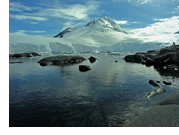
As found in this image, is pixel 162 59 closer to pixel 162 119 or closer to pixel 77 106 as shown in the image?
pixel 77 106

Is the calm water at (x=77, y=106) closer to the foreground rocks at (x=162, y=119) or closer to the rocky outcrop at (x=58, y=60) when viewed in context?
the foreground rocks at (x=162, y=119)

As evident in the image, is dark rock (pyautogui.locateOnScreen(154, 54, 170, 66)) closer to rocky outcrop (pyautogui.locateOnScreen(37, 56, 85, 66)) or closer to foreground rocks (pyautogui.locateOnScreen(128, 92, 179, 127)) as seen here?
rocky outcrop (pyautogui.locateOnScreen(37, 56, 85, 66))

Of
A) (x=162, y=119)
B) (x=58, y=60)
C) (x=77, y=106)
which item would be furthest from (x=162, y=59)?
(x=162, y=119)

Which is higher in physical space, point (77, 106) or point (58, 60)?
point (58, 60)

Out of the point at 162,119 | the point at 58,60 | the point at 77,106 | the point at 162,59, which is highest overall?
the point at 58,60

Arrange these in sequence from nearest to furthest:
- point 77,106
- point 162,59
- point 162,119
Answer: point 162,119 → point 77,106 → point 162,59

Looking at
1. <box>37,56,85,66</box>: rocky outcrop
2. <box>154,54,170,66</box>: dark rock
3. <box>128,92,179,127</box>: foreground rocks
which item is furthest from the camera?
<box>37,56,85,66</box>: rocky outcrop

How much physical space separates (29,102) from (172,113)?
16.2 feet

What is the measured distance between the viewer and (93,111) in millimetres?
4871

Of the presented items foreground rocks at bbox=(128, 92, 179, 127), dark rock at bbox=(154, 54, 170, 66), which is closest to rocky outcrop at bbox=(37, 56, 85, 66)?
dark rock at bbox=(154, 54, 170, 66)

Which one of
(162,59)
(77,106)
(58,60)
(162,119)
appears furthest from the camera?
(58,60)

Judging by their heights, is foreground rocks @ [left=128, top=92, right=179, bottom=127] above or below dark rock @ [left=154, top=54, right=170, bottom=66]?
below
